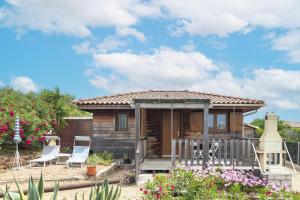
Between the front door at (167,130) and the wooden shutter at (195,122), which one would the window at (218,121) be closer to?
the wooden shutter at (195,122)

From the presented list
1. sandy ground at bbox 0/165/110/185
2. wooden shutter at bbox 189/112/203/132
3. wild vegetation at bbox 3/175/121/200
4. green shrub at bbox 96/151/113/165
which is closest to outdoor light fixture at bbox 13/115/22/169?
sandy ground at bbox 0/165/110/185

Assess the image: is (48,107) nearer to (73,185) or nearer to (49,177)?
(49,177)

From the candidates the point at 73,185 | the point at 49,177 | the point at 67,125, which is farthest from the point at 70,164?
the point at 67,125

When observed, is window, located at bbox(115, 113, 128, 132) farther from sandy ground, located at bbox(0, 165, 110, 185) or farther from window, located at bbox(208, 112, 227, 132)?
window, located at bbox(208, 112, 227, 132)

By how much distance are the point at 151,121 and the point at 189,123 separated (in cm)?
184

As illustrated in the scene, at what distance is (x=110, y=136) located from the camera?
18234 millimetres

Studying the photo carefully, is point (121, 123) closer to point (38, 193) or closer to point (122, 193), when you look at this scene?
point (122, 193)

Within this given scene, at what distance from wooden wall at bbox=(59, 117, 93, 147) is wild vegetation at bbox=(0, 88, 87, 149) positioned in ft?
1.20

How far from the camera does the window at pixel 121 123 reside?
18.2 meters

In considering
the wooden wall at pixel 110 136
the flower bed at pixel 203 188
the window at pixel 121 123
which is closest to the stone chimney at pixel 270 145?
the flower bed at pixel 203 188

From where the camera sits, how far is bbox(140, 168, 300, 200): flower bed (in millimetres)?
7887

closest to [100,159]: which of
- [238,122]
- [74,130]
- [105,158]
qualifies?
[105,158]

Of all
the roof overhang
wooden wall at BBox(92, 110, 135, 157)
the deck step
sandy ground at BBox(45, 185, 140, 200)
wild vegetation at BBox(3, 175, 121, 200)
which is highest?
the roof overhang

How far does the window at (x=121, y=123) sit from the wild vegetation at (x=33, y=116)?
3.31 m
